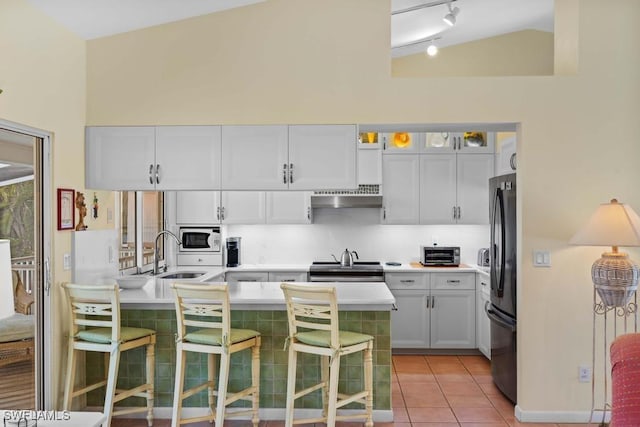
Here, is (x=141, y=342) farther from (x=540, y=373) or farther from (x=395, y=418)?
(x=540, y=373)

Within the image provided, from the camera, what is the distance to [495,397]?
171 inches

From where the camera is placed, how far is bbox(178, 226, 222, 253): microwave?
5992 mm

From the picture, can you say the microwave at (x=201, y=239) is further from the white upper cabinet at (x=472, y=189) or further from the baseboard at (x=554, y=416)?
the baseboard at (x=554, y=416)

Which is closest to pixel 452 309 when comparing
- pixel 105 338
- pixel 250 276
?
pixel 250 276

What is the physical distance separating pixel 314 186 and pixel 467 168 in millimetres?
2469

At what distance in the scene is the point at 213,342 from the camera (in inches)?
134

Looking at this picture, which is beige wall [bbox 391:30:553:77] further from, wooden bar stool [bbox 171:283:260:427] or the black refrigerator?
wooden bar stool [bbox 171:283:260:427]

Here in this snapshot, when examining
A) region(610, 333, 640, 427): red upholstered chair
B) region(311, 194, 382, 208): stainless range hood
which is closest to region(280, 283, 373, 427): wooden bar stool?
region(610, 333, 640, 427): red upholstered chair

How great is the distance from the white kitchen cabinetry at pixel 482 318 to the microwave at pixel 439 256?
0.38 metres

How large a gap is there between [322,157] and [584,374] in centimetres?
244

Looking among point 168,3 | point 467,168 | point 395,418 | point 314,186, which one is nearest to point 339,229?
point 467,168

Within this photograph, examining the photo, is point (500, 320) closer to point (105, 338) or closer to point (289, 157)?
point (289, 157)

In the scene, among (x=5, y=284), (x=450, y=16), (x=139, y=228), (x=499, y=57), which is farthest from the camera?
(x=499, y=57)

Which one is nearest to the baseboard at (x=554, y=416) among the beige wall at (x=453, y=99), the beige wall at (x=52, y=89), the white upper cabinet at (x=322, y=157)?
the beige wall at (x=453, y=99)
